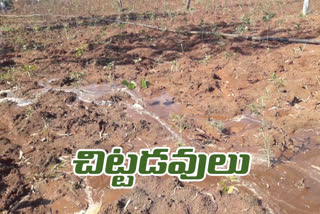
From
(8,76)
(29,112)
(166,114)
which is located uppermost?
(8,76)

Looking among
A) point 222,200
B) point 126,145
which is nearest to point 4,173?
point 126,145

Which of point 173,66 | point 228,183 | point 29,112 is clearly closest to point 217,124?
point 228,183

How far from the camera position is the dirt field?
2.87m

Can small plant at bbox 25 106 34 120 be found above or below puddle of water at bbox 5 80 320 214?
above

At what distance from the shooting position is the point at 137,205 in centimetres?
274

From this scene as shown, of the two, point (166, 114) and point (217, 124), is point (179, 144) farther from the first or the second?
point (166, 114)

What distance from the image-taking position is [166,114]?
4.46 metres

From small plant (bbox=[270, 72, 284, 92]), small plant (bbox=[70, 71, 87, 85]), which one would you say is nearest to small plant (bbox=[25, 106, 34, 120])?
small plant (bbox=[70, 71, 87, 85])

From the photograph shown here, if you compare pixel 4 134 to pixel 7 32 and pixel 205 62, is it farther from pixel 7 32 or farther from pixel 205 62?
pixel 7 32

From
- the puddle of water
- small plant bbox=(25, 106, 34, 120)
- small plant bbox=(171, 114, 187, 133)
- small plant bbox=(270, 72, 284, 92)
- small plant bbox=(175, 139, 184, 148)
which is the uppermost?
small plant bbox=(270, 72, 284, 92)

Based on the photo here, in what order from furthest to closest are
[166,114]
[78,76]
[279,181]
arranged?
[78,76], [166,114], [279,181]

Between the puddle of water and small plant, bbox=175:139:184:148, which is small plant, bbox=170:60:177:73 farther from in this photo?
small plant, bbox=175:139:184:148

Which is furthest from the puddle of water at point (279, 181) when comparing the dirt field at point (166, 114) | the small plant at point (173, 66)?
the small plant at point (173, 66)

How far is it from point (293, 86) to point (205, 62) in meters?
2.07
